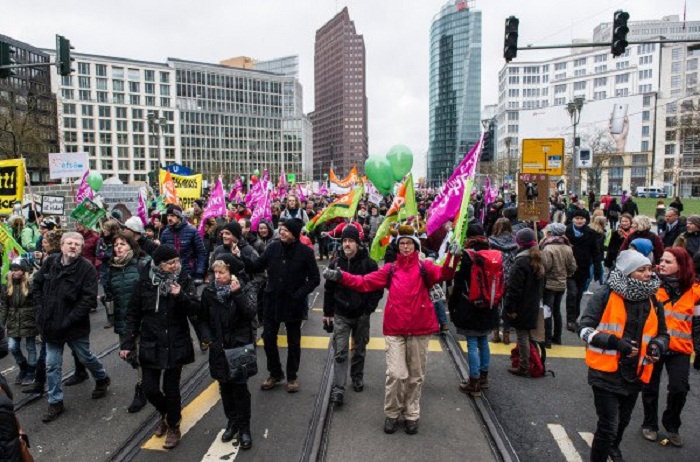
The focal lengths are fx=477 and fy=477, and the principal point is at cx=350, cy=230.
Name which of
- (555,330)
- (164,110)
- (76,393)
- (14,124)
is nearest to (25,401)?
(76,393)

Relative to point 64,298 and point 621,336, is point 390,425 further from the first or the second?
point 64,298

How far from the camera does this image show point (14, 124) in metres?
26.6

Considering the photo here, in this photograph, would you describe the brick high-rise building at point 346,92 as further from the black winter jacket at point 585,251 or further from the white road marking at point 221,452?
the white road marking at point 221,452

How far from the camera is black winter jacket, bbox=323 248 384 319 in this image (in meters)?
5.41

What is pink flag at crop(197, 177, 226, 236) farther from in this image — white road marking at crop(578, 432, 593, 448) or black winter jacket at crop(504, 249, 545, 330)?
white road marking at crop(578, 432, 593, 448)

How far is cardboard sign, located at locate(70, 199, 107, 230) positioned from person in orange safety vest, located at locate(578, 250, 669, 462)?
8.50m

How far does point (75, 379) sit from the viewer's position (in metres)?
6.04

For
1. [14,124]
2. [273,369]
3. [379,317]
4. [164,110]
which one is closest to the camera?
[273,369]

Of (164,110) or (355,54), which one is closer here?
(164,110)

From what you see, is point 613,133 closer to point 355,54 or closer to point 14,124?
point 14,124

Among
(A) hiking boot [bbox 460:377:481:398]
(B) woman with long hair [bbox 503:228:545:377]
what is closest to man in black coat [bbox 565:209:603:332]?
(B) woman with long hair [bbox 503:228:545:377]

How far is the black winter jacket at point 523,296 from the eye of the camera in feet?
19.9

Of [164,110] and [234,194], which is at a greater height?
[164,110]

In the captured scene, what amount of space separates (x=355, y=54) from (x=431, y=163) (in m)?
51.2
